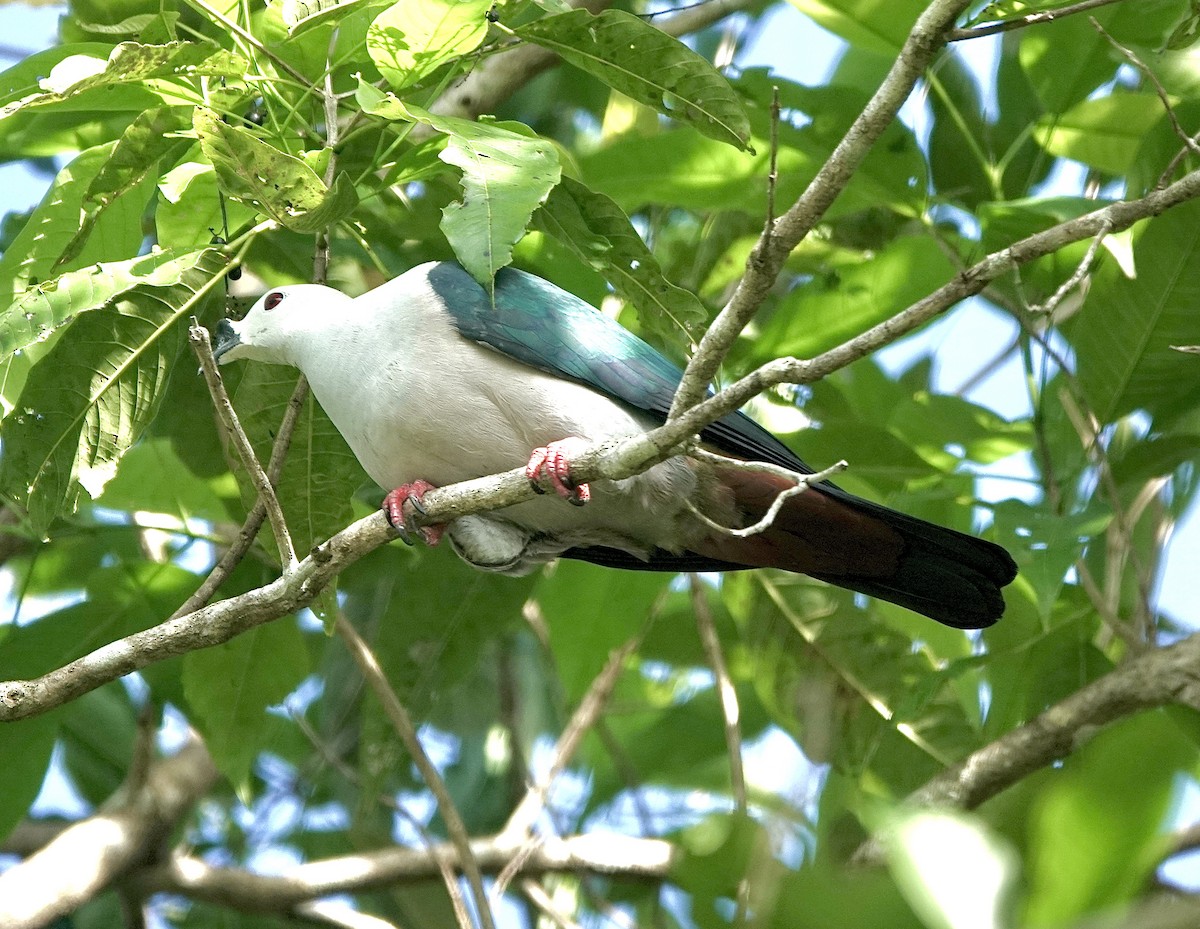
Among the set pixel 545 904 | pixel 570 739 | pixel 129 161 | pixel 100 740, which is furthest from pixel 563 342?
pixel 100 740

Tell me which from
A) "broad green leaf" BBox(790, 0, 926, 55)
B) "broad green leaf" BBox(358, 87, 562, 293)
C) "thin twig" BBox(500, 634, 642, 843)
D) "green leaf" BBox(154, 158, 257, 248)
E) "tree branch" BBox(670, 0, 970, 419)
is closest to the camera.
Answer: "tree branch" BBox(670, 0, 970, 419)

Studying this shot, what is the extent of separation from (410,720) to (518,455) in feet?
4.21

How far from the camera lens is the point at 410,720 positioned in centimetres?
405

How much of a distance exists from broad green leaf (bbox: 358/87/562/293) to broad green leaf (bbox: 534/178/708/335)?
344 mm

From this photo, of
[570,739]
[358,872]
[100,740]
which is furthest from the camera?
[100,740]

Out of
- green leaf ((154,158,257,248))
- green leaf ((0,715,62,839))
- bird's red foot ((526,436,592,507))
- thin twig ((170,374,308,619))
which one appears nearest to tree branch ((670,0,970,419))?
bird's red foot ((526,436,592,507))

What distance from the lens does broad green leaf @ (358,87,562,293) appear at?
7.91 feet

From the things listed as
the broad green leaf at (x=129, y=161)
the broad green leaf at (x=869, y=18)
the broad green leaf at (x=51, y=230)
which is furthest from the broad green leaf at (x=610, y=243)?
the broad green leaf at (x=869, y=18)

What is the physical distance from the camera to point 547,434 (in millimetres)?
3105

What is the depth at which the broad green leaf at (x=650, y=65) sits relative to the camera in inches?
113

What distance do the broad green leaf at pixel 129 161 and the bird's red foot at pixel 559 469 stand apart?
1.06 meters

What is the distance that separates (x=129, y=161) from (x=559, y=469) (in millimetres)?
1169

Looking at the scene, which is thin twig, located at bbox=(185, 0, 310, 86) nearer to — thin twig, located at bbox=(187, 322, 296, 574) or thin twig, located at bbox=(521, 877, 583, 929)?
thin twig, located at bbox=(187, 322, 296, 574)

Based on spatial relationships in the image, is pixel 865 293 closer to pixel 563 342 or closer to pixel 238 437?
pixel 563 342
